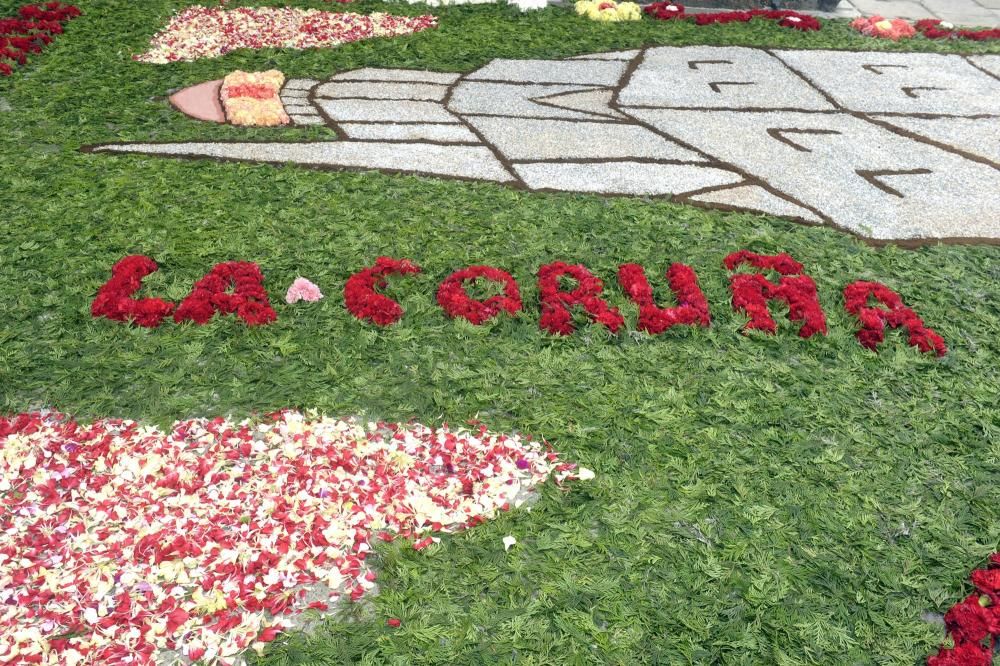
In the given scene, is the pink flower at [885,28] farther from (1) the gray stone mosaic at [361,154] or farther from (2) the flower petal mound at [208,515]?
(2) the flower petal mound at [208,515]

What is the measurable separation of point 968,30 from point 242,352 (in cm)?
785

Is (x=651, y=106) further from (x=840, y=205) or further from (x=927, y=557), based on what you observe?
(x=927, y=557)

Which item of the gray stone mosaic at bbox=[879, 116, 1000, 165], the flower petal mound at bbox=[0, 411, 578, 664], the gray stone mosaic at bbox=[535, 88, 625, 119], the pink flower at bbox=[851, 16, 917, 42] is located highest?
the pink flower at bbox=[851, 16, 917, 42]

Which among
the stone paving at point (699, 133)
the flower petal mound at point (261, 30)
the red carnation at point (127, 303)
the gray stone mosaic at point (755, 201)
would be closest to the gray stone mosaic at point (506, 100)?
the stone paving at point (699, 133)

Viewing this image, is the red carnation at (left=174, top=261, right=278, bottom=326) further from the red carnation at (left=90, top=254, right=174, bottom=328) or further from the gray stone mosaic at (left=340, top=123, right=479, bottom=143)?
the gray stone mosaic at (left=340, top=123, right=479, bottom=143)

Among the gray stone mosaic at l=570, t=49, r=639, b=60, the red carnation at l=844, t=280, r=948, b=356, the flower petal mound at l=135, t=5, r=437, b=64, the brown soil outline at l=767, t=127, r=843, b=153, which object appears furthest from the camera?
the gray stone mosaic at l=570, t=49, r=639, b=60

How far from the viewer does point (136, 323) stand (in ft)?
11.4

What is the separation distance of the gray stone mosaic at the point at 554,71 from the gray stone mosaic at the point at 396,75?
183 mm

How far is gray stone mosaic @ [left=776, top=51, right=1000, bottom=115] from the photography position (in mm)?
6168

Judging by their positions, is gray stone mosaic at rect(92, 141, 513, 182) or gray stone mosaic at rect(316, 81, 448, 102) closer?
gray stone mosaic at rect(92, 141, 513, 182)

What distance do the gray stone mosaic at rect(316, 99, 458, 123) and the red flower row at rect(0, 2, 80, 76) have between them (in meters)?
2.39

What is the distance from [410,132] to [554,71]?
1.64 m

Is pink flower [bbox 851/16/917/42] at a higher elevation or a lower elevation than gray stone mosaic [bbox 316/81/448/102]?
higher

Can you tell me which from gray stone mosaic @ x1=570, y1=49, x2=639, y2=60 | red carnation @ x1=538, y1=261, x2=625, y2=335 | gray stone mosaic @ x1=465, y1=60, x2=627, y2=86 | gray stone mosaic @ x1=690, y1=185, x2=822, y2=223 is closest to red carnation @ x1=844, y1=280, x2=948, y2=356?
gray stone mosaic @ x1=690, y1=185, x2=822, y2=223
